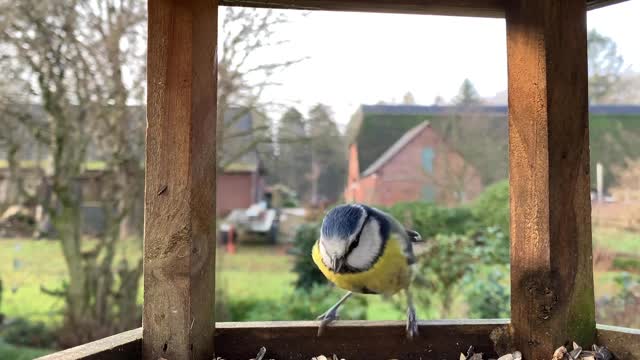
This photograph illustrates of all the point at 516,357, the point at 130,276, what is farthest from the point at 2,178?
the point at 516,357

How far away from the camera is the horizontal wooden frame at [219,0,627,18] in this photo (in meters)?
0.93

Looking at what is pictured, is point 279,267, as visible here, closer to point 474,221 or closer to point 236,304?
point 236,304

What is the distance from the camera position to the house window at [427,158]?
2.64 m

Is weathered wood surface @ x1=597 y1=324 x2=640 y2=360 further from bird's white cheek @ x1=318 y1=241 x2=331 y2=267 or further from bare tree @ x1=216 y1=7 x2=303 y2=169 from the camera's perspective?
bare tree @ x1=216 y1=7 x2=303 y2=169

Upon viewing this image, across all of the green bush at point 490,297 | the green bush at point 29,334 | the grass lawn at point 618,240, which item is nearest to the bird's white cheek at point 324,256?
the grass lawn at point 618,240

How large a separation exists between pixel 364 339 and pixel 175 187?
40 centimetres

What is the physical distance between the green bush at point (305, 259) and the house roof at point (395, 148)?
50cm

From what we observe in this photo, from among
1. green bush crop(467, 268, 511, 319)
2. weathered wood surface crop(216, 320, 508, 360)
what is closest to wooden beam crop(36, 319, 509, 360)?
weathered wood surface crop(216, 320, 508, 360)

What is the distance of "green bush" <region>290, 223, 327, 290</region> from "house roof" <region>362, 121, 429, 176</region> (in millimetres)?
498

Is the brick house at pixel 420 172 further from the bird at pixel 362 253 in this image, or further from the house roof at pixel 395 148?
the bird at pixel 362 253

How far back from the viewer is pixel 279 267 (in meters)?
2.96

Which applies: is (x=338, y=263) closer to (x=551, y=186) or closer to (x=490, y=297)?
(x=551, y=186)

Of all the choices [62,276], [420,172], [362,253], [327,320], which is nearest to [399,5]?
[362,253]

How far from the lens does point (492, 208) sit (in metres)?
2.72
